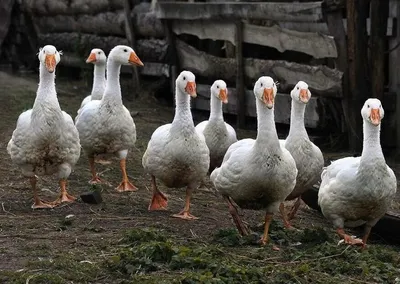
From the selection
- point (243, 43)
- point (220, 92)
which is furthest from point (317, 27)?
point (220, 92)

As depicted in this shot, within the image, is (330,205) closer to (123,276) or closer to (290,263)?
(290,263)

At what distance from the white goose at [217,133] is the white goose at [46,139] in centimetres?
158

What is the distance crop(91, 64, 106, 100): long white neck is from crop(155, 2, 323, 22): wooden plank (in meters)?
2.39

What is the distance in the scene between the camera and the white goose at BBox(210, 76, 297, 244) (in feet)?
23.7

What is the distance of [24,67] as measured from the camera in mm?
20391

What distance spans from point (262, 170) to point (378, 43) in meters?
4.55

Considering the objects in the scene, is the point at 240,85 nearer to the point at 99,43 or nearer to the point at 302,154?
the point at 99,43

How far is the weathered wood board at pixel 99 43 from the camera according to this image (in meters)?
15.6

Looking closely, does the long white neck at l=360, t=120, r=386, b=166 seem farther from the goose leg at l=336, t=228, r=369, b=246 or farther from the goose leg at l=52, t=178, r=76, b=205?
the goose leg at l=52, t=178, r=76, b=205

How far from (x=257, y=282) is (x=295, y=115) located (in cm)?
288

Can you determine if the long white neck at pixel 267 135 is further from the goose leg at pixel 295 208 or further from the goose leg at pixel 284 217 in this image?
the goose leg at pixel 295 208

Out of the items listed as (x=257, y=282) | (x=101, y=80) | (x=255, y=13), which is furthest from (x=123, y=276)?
(x=255, y=13)

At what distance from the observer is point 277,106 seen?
12805 millimetres

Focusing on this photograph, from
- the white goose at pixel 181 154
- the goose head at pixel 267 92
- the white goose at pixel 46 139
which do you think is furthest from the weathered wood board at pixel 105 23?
the goose head at pixel 267 92
